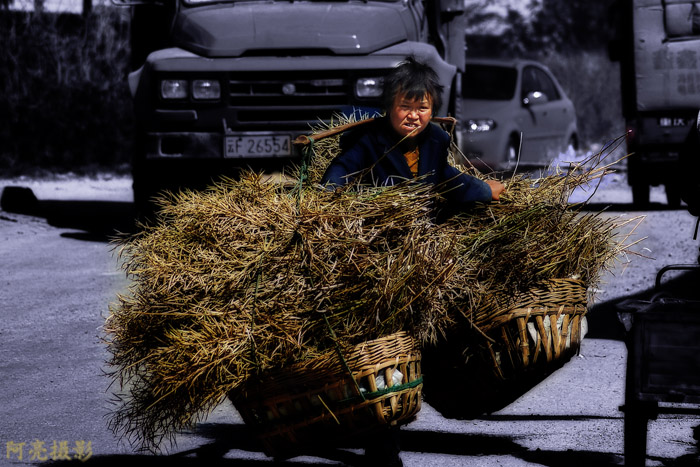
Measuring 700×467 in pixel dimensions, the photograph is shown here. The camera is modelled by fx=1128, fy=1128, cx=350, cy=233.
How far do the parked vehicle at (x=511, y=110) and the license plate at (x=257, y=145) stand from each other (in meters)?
4.75

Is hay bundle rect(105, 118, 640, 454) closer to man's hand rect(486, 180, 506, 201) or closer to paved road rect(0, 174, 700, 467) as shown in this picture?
man's hand rect(486, 180, 506, 201)

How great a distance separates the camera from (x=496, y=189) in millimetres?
3793

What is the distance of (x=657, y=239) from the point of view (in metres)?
11.0

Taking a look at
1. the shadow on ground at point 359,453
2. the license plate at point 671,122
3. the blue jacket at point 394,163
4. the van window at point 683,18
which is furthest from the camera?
the license plate at point 671,122

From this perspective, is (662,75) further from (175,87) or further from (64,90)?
(64,90)

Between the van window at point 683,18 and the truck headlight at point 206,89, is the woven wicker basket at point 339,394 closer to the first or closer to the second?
the truck headlight at point 206,89

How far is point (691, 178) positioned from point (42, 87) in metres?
18.3

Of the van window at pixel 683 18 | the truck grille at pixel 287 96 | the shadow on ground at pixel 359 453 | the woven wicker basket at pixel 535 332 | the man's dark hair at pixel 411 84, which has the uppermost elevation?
the van window at pixel 683 18

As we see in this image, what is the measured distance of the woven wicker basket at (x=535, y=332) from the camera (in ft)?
10.8

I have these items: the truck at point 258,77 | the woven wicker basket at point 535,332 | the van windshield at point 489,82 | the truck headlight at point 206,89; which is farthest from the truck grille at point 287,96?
the van windshield at point 489,82

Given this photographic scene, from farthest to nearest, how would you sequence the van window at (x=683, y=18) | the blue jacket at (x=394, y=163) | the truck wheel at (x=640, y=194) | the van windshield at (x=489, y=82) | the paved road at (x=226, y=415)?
1. the van windshield at (x=489, y=82)
2. the truck wheel at (x=640, y=194)
3. the van window at (x=683, y=18)
4. the paved road at (x=226, y=415)
5. the blue jacket at (x=394, y=163)

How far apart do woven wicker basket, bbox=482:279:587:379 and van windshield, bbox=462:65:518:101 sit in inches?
458

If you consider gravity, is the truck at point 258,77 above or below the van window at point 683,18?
below

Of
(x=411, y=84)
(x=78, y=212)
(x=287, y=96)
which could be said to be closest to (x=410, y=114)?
(x=411, y=84)
